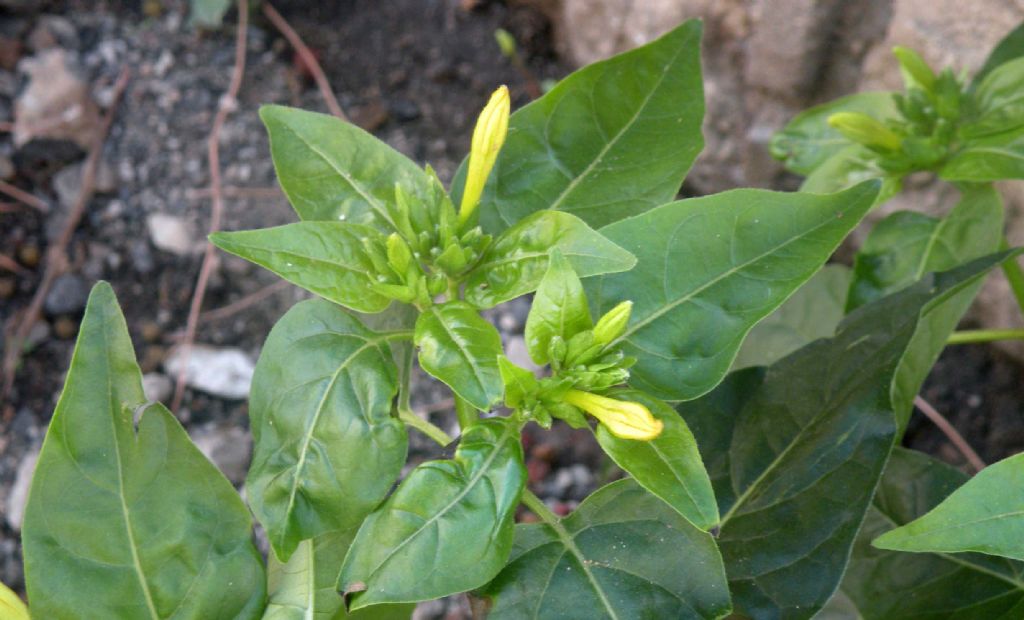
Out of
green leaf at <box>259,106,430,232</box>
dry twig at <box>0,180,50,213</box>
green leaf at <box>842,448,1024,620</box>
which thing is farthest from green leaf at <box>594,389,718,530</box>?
dry twig at <box>0,180,50,213</box>

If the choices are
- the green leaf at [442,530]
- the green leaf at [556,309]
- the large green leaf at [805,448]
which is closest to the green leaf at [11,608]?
the green leaf at [442,530]

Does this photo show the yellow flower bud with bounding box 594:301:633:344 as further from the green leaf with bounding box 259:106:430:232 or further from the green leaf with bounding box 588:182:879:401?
the green leaf with bounding box 259:106:430:232

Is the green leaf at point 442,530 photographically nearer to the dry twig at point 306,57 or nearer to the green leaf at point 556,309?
the green leaf at point 556,309

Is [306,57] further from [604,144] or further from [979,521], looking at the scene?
[979,521]

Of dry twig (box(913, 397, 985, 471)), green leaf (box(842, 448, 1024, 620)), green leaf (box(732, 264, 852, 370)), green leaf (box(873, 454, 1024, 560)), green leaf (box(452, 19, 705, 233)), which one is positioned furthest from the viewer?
dry twig (box(913, 397, 985, 471))

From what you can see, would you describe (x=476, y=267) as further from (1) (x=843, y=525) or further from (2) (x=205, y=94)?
(2) (x=205, y=94)
